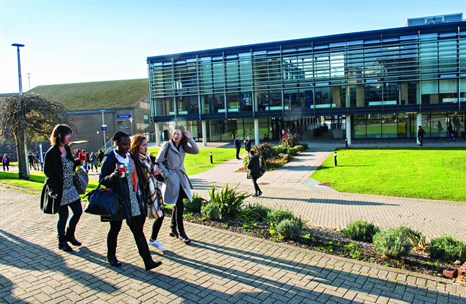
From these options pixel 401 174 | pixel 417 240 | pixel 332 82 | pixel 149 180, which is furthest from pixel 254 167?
pixel 332 82

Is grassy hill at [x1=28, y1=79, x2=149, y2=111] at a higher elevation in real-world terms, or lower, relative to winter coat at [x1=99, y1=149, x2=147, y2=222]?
higher

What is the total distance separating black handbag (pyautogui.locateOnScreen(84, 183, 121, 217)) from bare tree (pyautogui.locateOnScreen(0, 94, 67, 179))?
47.0ft

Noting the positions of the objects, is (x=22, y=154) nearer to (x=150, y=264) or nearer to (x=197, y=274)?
(x=150, y=264)

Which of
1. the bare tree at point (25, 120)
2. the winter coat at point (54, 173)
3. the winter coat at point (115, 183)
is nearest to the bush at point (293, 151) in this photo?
the bare tree at point (25, 120)

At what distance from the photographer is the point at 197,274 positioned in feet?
16.4

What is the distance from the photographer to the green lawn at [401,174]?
1313cm

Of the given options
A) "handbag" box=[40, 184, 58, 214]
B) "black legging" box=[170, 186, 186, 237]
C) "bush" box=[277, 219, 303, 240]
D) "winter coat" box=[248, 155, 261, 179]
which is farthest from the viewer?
"winter coat" box=[248, 155, 261, 179]

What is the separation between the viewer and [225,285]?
4688 mm

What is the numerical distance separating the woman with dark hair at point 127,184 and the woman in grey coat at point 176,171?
0.99 m

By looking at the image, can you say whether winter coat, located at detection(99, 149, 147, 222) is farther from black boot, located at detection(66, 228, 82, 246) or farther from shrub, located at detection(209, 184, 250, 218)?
shrub, located at detection(209, 184, 250, 218)

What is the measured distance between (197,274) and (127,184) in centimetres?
150

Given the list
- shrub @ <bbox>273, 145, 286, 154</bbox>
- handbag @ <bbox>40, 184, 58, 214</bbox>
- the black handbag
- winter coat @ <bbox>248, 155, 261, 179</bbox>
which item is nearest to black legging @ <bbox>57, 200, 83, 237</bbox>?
handbag @ <bbox>40, 184, 58, 214</bbox>

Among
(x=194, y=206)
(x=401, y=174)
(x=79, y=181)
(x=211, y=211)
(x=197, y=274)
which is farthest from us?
(x=401, y=174)

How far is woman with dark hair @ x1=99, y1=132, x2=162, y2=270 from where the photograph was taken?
4.83 metres
